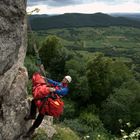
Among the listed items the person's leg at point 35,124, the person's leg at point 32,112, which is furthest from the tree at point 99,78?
the person's leg at point 32,112

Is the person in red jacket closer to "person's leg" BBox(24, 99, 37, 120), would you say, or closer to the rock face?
"person's leg" BBox(24, 99, 37, 120)

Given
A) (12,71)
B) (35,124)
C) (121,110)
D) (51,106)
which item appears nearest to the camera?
(12,71)

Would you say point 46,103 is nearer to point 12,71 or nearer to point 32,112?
point 32,112

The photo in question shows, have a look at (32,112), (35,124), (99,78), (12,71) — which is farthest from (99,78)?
(12,71)

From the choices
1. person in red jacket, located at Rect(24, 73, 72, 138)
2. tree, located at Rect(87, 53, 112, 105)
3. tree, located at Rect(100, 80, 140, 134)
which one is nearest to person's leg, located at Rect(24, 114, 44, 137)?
person in red jacket, located at Rect(24, 73, 72, 138)

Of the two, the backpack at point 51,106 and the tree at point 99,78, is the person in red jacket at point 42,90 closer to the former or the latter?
the backpack at point 51,106

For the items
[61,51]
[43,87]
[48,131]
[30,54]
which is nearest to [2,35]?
[43,87]

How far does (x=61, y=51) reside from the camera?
78.4m

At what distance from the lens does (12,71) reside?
15.2m

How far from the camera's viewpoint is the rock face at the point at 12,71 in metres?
13.0

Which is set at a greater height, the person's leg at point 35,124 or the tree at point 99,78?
the person's leg at point 35,124

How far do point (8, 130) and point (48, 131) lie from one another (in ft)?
17.8

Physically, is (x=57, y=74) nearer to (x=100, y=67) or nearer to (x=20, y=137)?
(x=100, y=67)

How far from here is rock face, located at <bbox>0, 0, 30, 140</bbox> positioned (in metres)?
13.0
